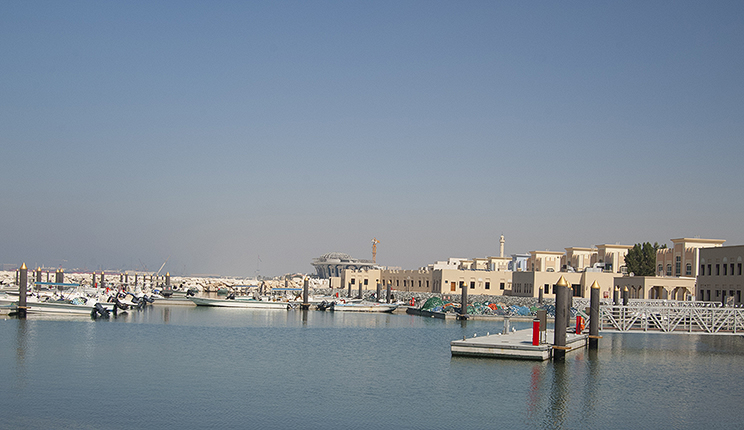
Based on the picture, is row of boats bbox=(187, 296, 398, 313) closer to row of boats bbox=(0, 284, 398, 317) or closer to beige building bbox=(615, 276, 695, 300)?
row of boats bbox=(0, 284, 398, 317)

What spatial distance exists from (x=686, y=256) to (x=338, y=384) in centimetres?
6269

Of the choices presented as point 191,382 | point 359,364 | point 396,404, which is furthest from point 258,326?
point 396,404

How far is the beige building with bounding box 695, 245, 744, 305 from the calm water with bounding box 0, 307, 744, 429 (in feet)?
42.6

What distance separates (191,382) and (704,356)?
25.5 m

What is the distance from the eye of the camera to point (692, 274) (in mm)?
77938

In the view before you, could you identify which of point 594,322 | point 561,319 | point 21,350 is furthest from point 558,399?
point 21,350

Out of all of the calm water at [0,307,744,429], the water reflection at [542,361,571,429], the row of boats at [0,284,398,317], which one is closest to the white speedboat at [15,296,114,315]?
the row of boats at [0,284,398,317]

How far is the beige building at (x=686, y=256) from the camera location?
254 ft

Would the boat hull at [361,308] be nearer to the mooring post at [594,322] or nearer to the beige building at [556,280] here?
the beige building at [556,280]

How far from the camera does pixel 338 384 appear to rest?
26266 millimetres

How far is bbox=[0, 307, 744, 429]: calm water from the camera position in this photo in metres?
20.7

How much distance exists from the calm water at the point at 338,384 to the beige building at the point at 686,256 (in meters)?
35.7

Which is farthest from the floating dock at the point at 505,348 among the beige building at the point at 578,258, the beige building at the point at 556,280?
the beige building at the point at 578,258

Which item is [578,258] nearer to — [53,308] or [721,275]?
[721,275]
